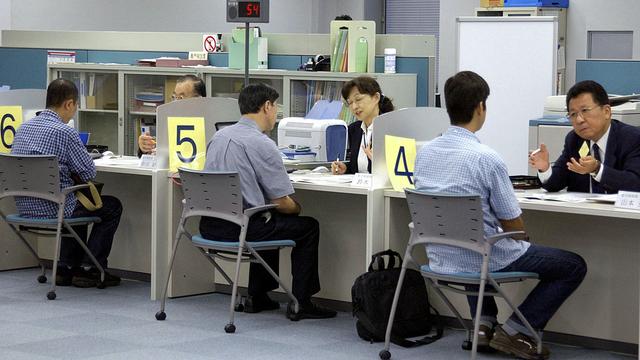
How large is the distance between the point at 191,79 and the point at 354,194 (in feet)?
5.56

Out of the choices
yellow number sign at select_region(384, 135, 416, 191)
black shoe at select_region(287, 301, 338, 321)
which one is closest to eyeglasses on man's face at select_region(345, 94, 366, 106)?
yellow number sign at select_region(384, 135, 416, 191)

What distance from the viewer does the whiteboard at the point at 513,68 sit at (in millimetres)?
7871

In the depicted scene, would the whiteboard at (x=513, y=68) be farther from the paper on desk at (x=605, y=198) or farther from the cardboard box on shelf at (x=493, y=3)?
the paper on desk at (x=605, y=198)

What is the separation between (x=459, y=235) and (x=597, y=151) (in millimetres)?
998

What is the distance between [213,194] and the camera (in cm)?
476

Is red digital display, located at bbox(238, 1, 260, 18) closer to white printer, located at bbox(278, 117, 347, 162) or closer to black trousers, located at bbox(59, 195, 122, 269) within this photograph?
white printer, located at bbox(278, 117, 347, 162)

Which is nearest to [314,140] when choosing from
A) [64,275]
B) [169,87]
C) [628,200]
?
[64,275]

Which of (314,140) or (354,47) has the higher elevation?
(354,47)

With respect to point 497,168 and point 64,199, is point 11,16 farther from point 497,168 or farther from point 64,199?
point 497,168

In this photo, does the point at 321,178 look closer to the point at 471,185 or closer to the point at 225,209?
the point at 225,209

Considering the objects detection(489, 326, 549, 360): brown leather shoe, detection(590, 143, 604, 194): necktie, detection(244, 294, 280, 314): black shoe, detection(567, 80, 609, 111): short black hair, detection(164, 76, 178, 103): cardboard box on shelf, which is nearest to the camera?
detection(489, 326, 549, 360): brown leather shoe

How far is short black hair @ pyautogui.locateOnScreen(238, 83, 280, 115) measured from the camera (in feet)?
16.4

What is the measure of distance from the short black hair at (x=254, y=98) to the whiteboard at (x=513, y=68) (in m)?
3.27

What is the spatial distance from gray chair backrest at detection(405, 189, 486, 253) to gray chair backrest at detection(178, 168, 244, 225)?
0.95 m
